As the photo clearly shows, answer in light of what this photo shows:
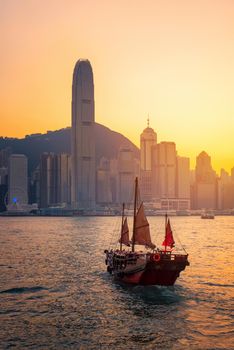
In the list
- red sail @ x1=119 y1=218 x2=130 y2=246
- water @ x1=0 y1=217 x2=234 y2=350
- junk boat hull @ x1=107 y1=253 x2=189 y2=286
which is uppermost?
red sail @ x1=119 y1=218 x2=130 y2=246

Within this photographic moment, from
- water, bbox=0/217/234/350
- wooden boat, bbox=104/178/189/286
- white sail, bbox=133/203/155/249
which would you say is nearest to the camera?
water, bbox=0/217/234/350

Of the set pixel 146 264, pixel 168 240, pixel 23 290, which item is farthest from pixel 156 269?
pixel 23 290

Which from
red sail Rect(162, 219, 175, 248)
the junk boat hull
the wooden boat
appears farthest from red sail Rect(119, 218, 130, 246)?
the junk boat hull

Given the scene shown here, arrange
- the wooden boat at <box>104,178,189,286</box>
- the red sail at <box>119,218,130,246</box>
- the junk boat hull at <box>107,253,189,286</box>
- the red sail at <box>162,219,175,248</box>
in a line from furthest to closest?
the red sail at <box>119,218,130,246</box> → the red sail at <box>162,219,175,248</box> → the wooden boat at <box>104,178,189,286</box> → the junk boat hull at <box>107,253,189,286</box>

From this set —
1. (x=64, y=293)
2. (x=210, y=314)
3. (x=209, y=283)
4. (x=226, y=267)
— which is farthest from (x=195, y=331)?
(x=226, y=267)

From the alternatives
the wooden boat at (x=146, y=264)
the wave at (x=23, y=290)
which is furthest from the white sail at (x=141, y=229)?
the wave at (x=23, y=290)

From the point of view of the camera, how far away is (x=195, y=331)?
38.5 meters

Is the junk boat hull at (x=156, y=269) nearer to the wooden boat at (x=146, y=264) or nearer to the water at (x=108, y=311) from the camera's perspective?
the wooden boat at (x=146, y=264)

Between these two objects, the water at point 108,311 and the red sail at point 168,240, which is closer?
the water at point 108,311

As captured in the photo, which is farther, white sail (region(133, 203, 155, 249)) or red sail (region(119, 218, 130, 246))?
red sail (region(119, 218, 130, 246))

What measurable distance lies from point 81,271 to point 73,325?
31642 millimetres

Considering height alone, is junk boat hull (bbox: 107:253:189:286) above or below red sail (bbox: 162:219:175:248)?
below

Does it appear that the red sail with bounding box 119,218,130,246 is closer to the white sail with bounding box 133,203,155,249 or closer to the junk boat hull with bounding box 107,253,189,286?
the white sail with bounding box 133,203,155,249

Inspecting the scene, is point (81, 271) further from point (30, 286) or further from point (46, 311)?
point (46, 311)
